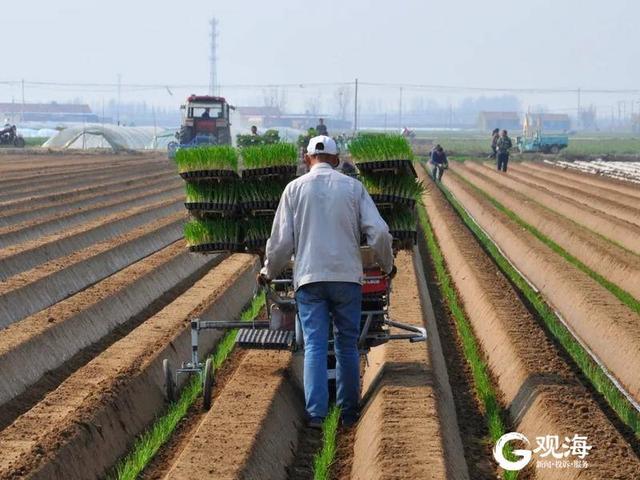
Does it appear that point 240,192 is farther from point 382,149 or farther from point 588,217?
point 588,217

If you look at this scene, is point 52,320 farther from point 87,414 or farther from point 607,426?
point 607,426

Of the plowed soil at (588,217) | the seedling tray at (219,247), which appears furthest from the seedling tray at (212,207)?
the plowed soil at (588,217)

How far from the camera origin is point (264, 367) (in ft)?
28.7

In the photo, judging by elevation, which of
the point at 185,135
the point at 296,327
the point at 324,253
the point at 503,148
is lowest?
the point at 296,327

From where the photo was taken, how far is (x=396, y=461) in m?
6.14

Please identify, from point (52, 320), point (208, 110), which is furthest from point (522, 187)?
point (52, 320)

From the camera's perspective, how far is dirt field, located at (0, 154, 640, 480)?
6.50m

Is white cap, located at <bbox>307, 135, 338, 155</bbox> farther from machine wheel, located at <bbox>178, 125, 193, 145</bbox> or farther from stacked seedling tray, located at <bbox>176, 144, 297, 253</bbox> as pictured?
machine wheel, located at <bbox>178, 125, 193, 145</bbox>

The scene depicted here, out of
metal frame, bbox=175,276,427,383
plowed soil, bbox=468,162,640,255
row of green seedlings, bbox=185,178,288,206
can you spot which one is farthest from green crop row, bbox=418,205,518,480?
plowed soil, bbox=468,162,640,255

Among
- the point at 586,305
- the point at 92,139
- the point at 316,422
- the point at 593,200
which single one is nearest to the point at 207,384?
the point at 316,422

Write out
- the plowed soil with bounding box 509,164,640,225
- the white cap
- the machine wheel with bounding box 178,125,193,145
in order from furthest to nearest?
the machine wheel with bounding box 178,125,193,145 < the plowed soil with bounding box 509,164,640,225 < the white cap

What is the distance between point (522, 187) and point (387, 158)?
918 inches

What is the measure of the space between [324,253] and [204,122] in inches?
1377

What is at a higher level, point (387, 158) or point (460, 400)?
point (387, 158)
